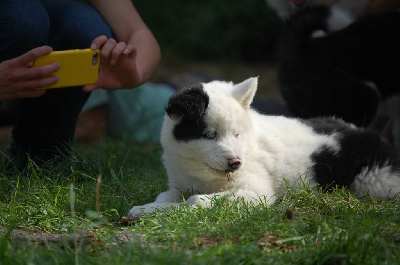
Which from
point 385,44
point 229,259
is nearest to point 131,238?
point 229,259

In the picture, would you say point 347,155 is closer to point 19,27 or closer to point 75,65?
point 75,65

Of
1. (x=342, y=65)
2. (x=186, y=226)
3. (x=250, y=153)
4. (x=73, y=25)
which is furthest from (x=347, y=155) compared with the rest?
(x=73, y=25)

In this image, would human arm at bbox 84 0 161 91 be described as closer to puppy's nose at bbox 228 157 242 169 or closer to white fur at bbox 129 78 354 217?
white fur at bbox 129 78 354 217

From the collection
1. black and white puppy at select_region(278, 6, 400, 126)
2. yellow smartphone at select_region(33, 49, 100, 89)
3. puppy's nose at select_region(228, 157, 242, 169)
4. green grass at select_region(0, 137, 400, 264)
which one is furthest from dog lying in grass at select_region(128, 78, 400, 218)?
black and white puppy at select_region(278, 6, 400, 126)

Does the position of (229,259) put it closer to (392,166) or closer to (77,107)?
(392,166)

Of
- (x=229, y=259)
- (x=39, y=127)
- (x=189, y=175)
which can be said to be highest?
(x=229, y=259)

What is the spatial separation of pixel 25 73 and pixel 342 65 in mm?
2389

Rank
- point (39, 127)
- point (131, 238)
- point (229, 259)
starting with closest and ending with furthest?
point (229, 259)
point (131, 238)
point (39, 127)

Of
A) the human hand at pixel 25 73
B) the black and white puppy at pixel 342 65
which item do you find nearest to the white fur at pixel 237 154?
the human hand at pixel 25 73

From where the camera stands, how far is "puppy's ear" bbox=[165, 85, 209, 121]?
9.55 ft

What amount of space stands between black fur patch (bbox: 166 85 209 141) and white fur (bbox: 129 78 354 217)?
0.03 m

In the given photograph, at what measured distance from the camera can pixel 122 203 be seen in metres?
3.09

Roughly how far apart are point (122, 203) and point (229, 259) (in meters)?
0.99

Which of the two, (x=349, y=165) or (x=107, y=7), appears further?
(x=107, y=7)
